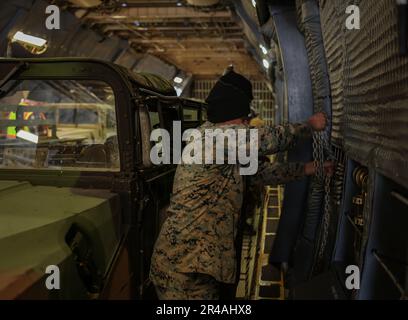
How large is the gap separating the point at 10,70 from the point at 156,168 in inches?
57.8

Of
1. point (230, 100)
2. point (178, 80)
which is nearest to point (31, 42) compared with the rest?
point (230, 100)

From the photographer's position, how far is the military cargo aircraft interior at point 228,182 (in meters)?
2.15

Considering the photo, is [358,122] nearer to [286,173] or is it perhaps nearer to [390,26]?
[390,26]

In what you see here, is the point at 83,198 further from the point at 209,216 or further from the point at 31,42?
the point at 31,42

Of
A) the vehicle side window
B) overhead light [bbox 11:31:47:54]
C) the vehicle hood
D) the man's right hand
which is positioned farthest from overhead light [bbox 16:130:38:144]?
overhead light [bbox 11:31:47:54]

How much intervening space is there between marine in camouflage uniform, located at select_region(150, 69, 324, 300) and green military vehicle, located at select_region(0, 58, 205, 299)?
1.44 ft

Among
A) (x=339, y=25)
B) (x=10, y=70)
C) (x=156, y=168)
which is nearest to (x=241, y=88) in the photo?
(x=339, y=25)

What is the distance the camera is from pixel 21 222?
2.64 m

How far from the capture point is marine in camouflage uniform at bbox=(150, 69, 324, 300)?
293cm

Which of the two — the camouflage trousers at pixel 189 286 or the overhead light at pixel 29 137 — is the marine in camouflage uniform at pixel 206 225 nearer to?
the camouflage trousers at pixel 189 286

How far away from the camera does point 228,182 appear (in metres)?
2.98
